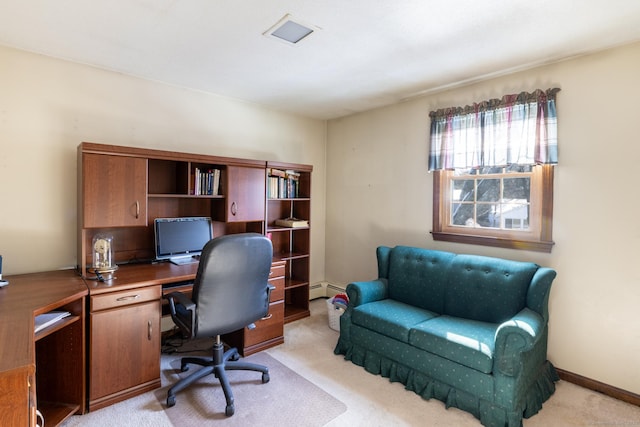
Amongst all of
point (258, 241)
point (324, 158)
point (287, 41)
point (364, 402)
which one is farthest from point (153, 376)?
point (324, 158)

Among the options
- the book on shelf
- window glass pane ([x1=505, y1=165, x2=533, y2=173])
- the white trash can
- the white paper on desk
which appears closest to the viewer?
the white paper on desk

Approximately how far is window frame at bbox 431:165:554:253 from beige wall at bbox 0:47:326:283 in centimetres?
249

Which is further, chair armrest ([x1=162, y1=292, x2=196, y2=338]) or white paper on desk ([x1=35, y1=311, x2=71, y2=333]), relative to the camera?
chair armrest ([x1=162, y1=292, x2=196, y2=338])

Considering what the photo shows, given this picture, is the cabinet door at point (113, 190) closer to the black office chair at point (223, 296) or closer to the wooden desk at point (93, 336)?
the wooden desk at point (93, 336)

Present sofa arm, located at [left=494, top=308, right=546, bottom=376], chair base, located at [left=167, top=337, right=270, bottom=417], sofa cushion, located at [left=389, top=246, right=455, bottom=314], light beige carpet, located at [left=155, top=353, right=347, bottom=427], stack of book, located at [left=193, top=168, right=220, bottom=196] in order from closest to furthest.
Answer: sofa arm, located at [left=494, top=308, right=546, bottom=376] → light beige carpet, located at [left=155, top=353, right=347, bottom=427] → chair base, located at [left=167, top=337, right=270, bottom=417] → sofa cushion, located at [left=389, top=246, right=455, bottom=314] → stack of book, located at [left=193, top=168, right=220, bottom=196]

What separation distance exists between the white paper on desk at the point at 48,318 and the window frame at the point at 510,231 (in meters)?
2.99

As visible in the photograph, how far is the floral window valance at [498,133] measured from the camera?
2.52 m

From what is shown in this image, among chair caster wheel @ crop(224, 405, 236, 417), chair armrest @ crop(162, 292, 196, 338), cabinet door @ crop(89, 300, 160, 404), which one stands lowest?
chair caster wheel @ crop(224, 405, 236, 417)

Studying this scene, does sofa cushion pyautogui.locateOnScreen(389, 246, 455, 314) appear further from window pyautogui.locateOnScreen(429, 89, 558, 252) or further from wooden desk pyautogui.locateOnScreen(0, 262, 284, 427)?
wooden desk pyautogui.locateOnScreen(0, 262, 284, 427)

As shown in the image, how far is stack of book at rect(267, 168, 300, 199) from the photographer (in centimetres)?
351

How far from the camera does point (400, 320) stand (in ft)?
8.36

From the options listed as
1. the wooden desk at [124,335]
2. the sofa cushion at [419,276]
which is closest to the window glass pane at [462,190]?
the sofa cushion at [419,276]

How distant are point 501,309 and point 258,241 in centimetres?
186

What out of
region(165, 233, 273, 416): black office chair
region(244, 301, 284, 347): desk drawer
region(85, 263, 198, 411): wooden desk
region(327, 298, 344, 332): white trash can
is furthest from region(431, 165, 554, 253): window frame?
region(85, 263, 198, 411): wooden desk
